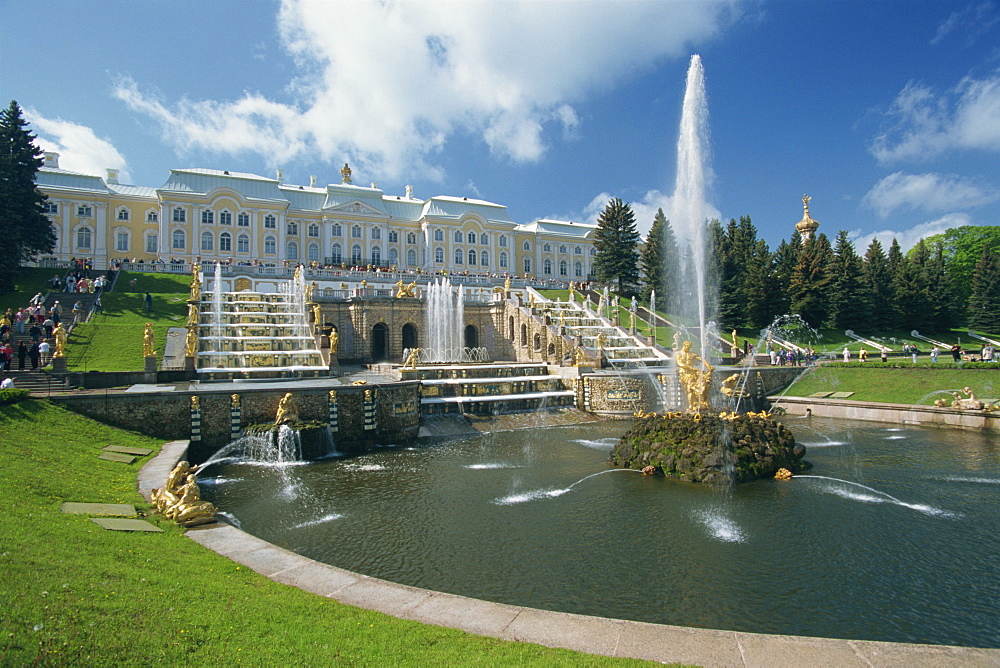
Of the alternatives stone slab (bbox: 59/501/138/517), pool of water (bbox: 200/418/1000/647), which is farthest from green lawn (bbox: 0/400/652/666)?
pool of water (bbox: 200/418/1000/647)

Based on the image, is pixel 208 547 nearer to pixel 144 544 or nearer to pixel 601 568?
pixel 144 544

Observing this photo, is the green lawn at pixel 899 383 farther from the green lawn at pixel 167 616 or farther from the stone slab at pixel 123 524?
the stone slab at pixel 123 524

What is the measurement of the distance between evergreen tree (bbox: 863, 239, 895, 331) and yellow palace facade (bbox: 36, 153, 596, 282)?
36138 mm

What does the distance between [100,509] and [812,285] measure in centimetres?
5645

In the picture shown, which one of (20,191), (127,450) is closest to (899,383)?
(127,450)

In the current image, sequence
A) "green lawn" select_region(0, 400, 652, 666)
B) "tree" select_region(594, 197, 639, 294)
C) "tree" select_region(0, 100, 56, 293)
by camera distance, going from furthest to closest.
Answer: "tree" select_region(594, 197, 639, 294) → "tree" select_region(0, 100, 56, 293) → "green lawn" select_region(0, 400, 652, 666)

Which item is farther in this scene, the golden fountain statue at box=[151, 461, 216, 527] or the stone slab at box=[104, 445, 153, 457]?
the stone slab at box=[104, 445, 153, 457]

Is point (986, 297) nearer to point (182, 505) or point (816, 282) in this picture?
point (816, 282)

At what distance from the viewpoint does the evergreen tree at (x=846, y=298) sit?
4959 cm

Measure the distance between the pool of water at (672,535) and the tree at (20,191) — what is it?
34340 mm

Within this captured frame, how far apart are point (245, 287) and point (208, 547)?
1525 inches

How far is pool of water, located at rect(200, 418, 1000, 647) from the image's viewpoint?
25.4ft

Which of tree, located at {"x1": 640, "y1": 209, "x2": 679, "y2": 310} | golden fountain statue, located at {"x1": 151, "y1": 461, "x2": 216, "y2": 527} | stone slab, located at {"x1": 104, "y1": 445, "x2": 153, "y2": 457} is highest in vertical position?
tree, located at {"x1": 640, "y1": 209, "x2": 679, "y2": 310}

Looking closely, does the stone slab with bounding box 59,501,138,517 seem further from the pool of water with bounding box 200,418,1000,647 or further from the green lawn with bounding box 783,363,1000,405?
the green lawn with bounding box 783,363,1000,405
